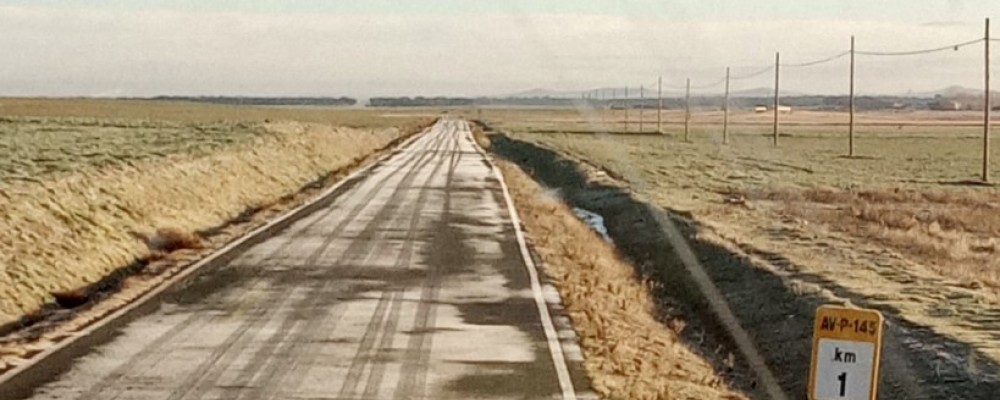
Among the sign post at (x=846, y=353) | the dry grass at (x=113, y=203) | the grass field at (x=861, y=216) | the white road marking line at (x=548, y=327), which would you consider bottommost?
the grass field at (x=861, y=216)

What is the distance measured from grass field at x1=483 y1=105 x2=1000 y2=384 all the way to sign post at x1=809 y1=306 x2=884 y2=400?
9138mm

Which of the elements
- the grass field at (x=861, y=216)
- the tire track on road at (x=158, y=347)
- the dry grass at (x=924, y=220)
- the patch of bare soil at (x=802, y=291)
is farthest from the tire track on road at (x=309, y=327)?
the dry grass at (x=924, y=220)

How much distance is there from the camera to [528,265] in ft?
78.3

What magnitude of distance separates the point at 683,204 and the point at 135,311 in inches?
1020

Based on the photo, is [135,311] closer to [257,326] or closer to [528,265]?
[257,326]

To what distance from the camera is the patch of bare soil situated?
15914 mm

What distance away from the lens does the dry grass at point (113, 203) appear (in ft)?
64.8

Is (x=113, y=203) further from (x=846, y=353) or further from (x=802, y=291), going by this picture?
(x=846, y=353)

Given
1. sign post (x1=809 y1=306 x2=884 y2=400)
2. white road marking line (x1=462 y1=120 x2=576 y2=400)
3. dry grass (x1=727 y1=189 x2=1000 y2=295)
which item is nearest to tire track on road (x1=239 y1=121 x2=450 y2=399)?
white road marking line (x1=462 y1=120 x2=576 y2=400)

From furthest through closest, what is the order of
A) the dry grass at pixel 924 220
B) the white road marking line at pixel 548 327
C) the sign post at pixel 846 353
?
1. the dry grass at pixel 924 220
2. the white road marking line at pixel 548 327
3. the sign post at pixel 846 353

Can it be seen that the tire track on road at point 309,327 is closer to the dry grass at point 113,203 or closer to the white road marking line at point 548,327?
the white road marking line at point 548,327

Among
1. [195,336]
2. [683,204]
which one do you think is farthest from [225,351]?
[683,204]

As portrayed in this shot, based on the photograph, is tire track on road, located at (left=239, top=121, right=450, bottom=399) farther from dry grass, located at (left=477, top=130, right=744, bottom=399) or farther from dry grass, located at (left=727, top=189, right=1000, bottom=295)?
dry grass, located at (left=727, top=189, right=1000, bottom=295)

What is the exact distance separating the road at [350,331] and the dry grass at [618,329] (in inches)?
12.1
